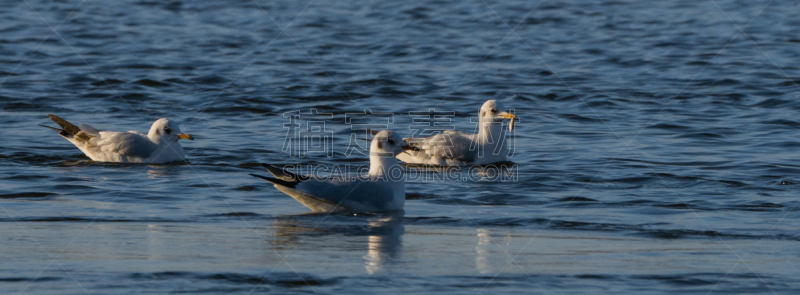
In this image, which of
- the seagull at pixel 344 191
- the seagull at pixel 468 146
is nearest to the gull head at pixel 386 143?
the seagull at pixel 344 191

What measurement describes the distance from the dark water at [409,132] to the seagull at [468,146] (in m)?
0.38

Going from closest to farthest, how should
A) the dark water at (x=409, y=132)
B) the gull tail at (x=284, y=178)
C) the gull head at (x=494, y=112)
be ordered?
the dark water at (x=409, y=132)
the gull tail at (x=284, y=178)
the gull head at (x=494, y=112)

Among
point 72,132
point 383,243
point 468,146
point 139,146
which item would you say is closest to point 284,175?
point 383,243

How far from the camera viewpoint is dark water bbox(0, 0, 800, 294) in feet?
21.6

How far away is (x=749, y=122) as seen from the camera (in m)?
14.8

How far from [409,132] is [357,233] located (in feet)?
19.5

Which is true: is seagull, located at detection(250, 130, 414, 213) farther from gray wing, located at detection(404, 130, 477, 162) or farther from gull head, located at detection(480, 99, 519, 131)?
gull head, located at detection(480, 99, 519, 131)

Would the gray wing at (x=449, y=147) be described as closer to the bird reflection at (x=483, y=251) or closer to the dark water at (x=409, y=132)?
the dark water at (x=409, y=132)

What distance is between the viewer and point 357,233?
7969 mm

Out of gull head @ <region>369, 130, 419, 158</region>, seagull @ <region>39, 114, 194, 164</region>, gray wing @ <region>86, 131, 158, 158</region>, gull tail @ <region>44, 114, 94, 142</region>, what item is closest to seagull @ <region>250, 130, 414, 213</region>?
gull head @ <region>369, 130, 419, 158</region>

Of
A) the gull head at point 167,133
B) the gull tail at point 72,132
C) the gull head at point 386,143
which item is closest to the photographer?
the gull head at point 386,143

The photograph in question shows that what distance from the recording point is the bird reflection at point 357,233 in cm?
697

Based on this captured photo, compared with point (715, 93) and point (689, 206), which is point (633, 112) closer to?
point (715, 93)

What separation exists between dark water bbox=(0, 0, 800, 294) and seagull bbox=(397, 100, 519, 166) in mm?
379
